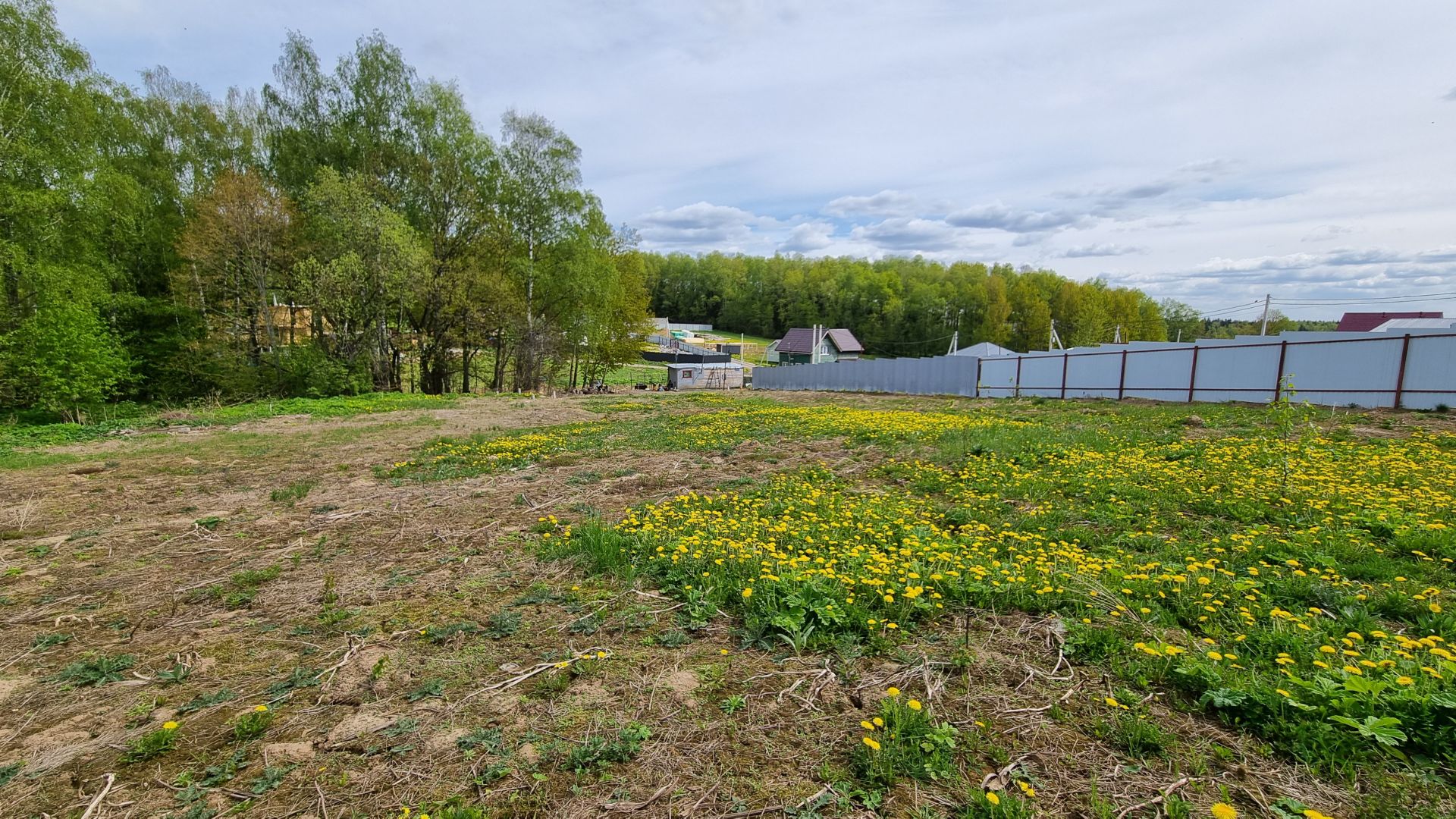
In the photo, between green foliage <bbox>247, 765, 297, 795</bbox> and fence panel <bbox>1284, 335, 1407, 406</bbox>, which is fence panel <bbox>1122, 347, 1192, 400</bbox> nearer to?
fence panel <bbox>1284, 335, 1407, 406</bbox>

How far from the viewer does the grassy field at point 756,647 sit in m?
2.15

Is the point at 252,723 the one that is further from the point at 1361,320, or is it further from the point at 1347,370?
the point at 1361,320

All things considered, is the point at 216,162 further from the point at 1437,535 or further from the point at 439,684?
the point at 1437,535

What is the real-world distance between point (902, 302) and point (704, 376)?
3895 cm

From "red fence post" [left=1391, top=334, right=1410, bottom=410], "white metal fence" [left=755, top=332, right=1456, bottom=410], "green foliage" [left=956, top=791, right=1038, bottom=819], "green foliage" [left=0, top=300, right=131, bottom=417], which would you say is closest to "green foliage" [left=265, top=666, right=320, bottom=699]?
"green foliage" [left=956, top=791, right=1038, bottom=819]

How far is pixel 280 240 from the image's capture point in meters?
21.5

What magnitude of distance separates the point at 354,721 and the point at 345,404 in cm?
2006

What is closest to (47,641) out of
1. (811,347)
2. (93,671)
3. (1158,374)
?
(93,671)

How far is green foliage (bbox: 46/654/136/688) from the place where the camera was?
9.70ft

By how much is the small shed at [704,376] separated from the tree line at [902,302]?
2006cm

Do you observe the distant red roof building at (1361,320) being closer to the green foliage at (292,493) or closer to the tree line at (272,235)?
the tree line at (272,235)

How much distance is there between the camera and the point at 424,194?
83.6ft

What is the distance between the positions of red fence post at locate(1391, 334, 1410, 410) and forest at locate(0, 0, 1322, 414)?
92.0 feet

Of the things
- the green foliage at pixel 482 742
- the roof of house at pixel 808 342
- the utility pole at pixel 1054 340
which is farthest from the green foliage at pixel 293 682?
the roof of house at pixel 808 342
